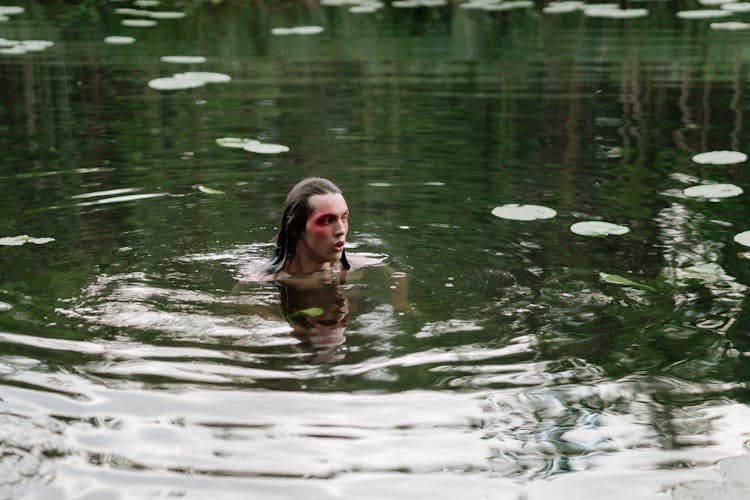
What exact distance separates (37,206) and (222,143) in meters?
1.67

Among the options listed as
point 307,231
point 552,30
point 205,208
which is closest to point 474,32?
point 552,30

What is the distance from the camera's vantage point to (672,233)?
620cm

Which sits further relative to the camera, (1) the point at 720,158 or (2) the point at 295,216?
(1) the point at 720,158

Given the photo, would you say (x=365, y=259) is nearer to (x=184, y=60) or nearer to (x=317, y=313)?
(x=317, y=313)

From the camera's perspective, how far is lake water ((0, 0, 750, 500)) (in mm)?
3684

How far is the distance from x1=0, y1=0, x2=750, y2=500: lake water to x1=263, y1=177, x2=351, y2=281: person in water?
20 cm

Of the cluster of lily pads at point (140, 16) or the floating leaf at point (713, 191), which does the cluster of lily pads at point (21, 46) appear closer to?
the cluster of lily pads at point (140, 16)

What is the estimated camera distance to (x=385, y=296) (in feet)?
17.3

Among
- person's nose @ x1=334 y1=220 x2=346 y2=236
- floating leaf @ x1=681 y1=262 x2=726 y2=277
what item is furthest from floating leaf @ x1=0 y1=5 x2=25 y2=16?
floating leaf @ x1=681 y1=262 x2=726 y2=277

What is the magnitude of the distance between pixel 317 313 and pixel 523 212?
6.21 feet

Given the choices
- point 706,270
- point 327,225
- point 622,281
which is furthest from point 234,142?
point 706,270

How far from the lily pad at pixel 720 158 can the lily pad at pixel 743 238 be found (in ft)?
5.16

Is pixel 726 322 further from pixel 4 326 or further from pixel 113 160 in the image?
pixel 113 160

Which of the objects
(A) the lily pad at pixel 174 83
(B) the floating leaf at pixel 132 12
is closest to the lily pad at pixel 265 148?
(A) the lily pad at pixel 174 83
